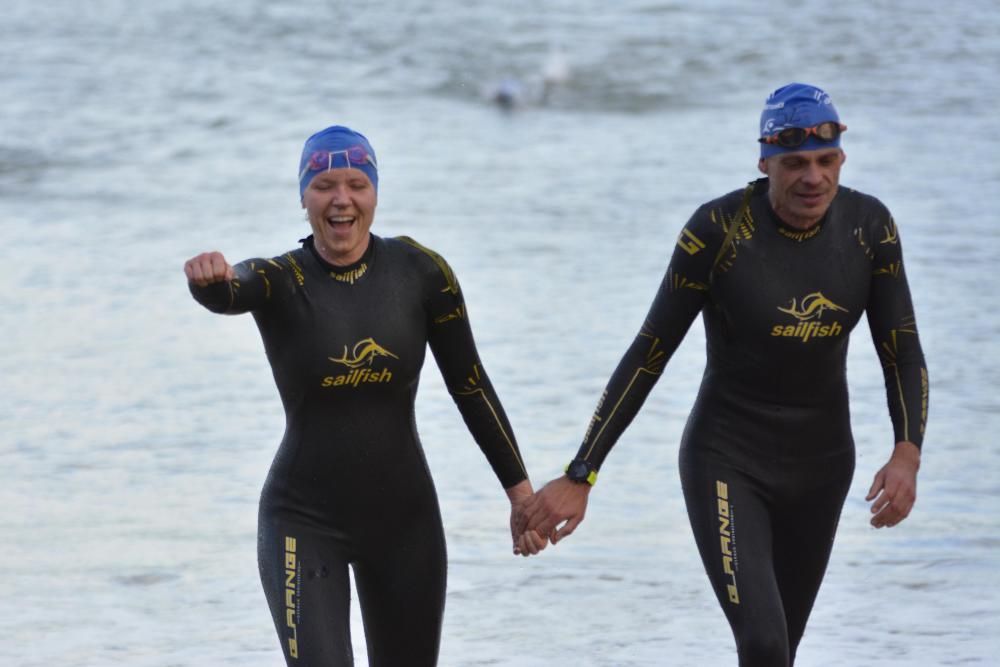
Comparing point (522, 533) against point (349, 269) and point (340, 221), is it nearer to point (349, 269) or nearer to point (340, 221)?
point (349, 269)

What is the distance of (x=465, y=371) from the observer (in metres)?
5.31

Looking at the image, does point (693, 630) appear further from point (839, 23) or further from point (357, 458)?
point (839, 23)

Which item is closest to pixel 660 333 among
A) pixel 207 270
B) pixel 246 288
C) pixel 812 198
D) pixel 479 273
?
pixel 812 198

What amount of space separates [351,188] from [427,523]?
97 centimetres

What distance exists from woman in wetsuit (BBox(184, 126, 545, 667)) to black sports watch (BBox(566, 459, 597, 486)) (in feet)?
1.57

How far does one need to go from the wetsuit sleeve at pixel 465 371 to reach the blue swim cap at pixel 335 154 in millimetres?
Answer: 322

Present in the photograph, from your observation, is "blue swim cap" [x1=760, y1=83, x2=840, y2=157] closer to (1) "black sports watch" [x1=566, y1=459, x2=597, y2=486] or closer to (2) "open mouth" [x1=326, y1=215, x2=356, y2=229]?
(1) "black sports watch" [x1=566, y1=459, x2=597, y2=486]

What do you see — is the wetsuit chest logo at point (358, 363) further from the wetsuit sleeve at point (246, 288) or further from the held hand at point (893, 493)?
the held hand at point (893, 493)

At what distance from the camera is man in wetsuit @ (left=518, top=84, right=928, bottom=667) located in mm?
5395

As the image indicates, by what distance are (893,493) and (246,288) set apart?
6.24 feet

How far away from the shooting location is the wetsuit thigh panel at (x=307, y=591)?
15.8 ft

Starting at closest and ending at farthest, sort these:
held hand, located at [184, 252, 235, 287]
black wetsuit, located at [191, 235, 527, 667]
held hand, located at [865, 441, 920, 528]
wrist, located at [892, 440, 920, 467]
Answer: held hand, located at [184, 252, 235, 287]
black wetsuit, located at [191, 235, 527, 667]
held hand, located at [865, 441, 920, 528]
wrist, located at [892, 440, 920, 467]

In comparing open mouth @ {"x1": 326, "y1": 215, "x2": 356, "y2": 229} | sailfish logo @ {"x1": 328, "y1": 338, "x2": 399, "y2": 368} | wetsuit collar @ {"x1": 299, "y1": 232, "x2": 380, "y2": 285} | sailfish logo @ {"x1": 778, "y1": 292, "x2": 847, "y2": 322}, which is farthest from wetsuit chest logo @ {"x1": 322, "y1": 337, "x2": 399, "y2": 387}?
sailfish logo @ {"x1": 778, "y1": 292, "x2": 847, "y2": 322}

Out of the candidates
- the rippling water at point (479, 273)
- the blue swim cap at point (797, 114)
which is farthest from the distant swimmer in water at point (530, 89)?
the blue swim cap at point (797, 114)
